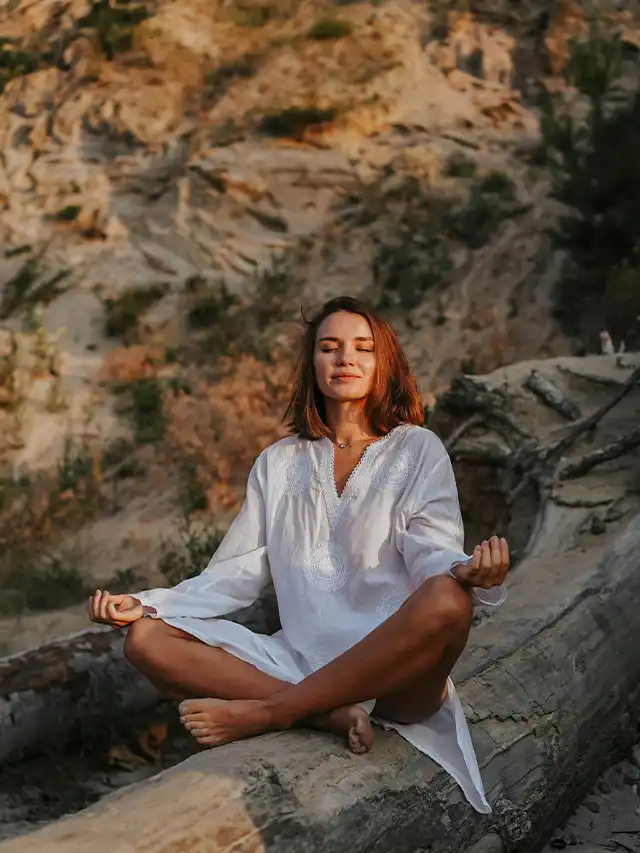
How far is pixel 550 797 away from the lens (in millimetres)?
2697

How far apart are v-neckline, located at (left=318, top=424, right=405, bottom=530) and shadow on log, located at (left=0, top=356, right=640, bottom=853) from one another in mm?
579

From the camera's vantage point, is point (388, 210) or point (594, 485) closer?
point (594, 485)

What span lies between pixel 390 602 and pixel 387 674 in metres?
0.28

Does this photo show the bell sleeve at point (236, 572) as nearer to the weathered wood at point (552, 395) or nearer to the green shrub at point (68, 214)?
the weathered wood at point (552, 395)

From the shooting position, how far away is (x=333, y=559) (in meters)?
2.60

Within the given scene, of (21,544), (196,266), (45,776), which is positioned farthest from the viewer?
(196,266)

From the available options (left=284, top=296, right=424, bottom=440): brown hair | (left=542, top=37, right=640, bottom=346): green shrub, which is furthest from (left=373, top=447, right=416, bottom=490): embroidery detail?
(left=542, top=37, right=640, bottom=346): green shrub

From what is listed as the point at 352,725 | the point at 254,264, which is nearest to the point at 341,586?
the point at 352,725

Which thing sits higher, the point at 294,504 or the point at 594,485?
the point at 294,504

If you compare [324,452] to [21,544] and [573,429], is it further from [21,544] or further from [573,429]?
[21,544]

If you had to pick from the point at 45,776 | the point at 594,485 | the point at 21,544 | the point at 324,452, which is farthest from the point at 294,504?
the point at 21,544

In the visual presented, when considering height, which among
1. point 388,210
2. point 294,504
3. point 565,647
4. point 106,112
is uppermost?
point 106,112

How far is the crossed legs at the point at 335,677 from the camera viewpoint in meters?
2.21

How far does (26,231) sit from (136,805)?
7.98m
